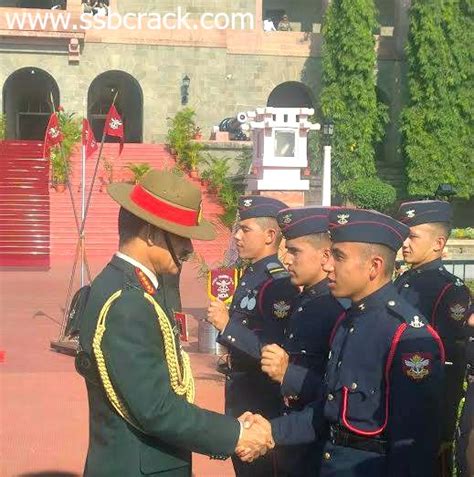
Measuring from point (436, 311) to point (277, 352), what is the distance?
48.8 inches

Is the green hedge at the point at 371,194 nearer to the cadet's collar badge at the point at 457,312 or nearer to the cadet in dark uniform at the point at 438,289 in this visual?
the cadet in dark uniform at the point at 438,289

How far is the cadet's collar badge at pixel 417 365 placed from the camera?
3402 millimetres

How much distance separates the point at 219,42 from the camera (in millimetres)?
29969

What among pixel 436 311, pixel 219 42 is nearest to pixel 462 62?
pixel 219 42

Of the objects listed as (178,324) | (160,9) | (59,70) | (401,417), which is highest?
(160,9)

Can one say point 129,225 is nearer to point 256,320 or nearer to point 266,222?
point 256,320

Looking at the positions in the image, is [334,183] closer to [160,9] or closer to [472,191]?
[472,191]

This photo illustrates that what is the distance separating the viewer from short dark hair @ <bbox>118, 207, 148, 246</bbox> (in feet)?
11.2

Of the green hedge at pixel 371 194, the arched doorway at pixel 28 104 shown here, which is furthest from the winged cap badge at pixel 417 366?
the arched doorway at pixel 28 104

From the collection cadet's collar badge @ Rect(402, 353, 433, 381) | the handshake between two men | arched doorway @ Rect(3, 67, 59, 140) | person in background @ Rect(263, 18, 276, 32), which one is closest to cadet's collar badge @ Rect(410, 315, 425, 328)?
cadet's collar badge @ Rect(402, 353, 433, 381)

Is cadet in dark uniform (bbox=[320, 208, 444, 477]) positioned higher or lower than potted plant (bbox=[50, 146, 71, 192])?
higher

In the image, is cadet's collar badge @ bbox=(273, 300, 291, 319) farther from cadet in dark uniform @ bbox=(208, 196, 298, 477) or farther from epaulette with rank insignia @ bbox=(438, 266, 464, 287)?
epaulette with rank insignia @ bbox=(438, 266, 464, 287)

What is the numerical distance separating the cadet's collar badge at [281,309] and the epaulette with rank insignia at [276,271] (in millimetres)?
152

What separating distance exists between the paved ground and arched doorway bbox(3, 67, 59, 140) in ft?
57.5
